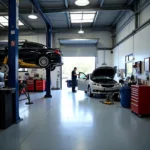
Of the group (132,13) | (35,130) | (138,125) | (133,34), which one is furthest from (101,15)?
(35,130)

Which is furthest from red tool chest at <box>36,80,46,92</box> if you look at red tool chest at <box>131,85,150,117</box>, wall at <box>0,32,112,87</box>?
red tool chest at <box>131,85,150,117</box>

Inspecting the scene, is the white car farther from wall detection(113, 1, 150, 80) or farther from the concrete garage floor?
the concrete garage floor

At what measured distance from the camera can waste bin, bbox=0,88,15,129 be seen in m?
3.93

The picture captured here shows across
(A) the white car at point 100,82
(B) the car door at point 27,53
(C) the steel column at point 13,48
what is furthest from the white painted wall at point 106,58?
(C) the steel column at point 13,48

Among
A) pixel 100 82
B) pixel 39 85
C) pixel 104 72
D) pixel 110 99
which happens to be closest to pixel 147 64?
pixel 110 99

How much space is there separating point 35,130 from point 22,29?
10787 mm

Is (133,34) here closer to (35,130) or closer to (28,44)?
(28,44)

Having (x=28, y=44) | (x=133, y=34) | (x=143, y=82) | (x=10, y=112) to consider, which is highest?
(x=133, y=34)

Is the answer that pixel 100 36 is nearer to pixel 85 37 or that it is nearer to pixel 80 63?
pixel 85 37

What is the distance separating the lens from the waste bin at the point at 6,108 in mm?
3929

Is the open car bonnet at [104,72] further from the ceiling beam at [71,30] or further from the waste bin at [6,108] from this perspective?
the waste bin at [6,108]

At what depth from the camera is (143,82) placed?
6805mm

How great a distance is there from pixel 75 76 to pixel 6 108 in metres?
7.55

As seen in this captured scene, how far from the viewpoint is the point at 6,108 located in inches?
160
